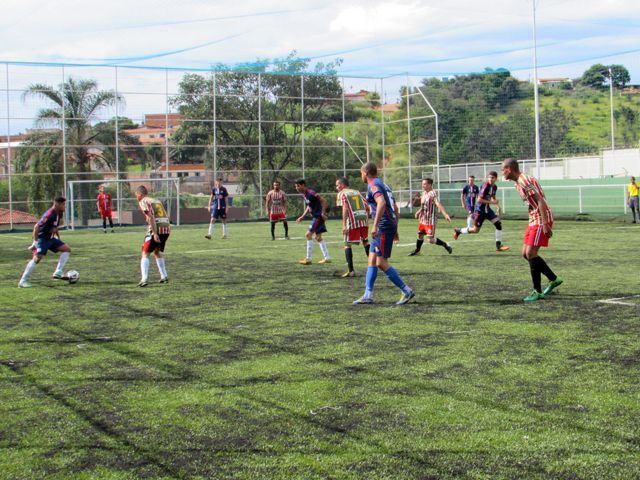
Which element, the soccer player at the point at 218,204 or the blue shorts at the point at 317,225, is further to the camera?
the soccer player at the point at 218,204

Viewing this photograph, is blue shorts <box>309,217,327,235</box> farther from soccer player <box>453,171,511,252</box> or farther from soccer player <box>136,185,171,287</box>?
soccer player <box>453,171,511,252</box>

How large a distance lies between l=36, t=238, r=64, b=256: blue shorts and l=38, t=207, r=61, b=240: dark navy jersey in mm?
67

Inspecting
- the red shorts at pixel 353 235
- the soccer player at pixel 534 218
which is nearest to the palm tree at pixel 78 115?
the red shorts at pixel 353 235

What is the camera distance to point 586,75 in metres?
102

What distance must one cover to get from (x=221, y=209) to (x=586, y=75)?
8557cm

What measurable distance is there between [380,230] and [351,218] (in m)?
4.16

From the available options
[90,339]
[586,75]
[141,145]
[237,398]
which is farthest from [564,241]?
[586,75]

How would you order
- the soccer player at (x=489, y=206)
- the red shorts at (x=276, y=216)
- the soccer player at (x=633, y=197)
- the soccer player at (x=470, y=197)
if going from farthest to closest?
the soccer player at (x=633, y=197), the red shorts at (x=276, y=216), the soccer player at (x=470, y=197), the soccer player at (x=489, y=206)

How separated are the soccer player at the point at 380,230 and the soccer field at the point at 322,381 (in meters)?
0.33

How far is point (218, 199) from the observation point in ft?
94.6

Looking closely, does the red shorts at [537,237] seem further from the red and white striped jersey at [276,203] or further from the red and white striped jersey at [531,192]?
the red and white striped jersey at [276,203]

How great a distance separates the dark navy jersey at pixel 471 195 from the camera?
25.4 m

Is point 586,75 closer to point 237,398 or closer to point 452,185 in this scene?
point 452,185

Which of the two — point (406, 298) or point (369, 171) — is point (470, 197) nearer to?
point (406, 298)
